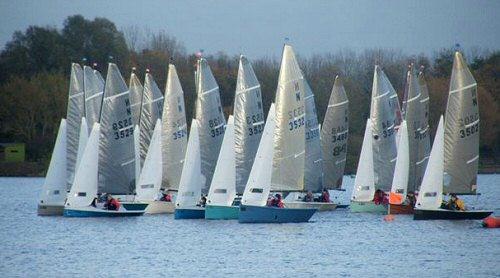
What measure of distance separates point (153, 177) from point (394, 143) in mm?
11000

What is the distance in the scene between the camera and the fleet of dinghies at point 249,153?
49188 millimetres

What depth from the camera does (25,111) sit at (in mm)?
99688

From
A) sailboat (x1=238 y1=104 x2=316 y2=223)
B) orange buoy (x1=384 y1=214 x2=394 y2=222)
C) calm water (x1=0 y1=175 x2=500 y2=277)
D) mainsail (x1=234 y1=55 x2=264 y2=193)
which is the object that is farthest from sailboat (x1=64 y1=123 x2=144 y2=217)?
orange buoy (x1=384 y1=214 x2=394 y2=222)

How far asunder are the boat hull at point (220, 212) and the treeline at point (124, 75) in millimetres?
43977

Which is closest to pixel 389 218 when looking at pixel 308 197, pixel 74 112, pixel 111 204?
pixel 308 197

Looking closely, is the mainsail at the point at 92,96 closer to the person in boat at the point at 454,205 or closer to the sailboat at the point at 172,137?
the sailboat at the point at 172,137

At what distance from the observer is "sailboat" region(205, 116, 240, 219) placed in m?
49.2

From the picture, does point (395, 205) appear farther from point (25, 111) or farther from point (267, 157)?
point (25, 111)

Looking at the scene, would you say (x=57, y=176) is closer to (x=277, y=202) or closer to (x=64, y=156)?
(x=64, y=156)

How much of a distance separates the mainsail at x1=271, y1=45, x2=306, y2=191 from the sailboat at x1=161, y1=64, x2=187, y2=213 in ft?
23.5

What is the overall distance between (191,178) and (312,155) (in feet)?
25.1

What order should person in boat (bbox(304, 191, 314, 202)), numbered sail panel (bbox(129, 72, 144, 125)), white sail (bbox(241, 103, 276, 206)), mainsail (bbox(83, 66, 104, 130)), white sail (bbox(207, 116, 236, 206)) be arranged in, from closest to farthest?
white sail (bbox(241, 103, 276, 206))
white sail (bbox(207, 116, 236, 206))
person in boat (bbox(304, 191, 314, 202))
mainsail (bbox(83, 66, 104, 130))
numbered sail panel (bbox(129, 72, 144, 125))

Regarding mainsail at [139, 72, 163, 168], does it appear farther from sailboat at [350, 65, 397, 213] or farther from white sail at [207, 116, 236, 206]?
white sail at [207, 116, 236, 206]

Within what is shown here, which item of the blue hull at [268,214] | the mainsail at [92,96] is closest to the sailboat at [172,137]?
the mainsail at [92,96]
